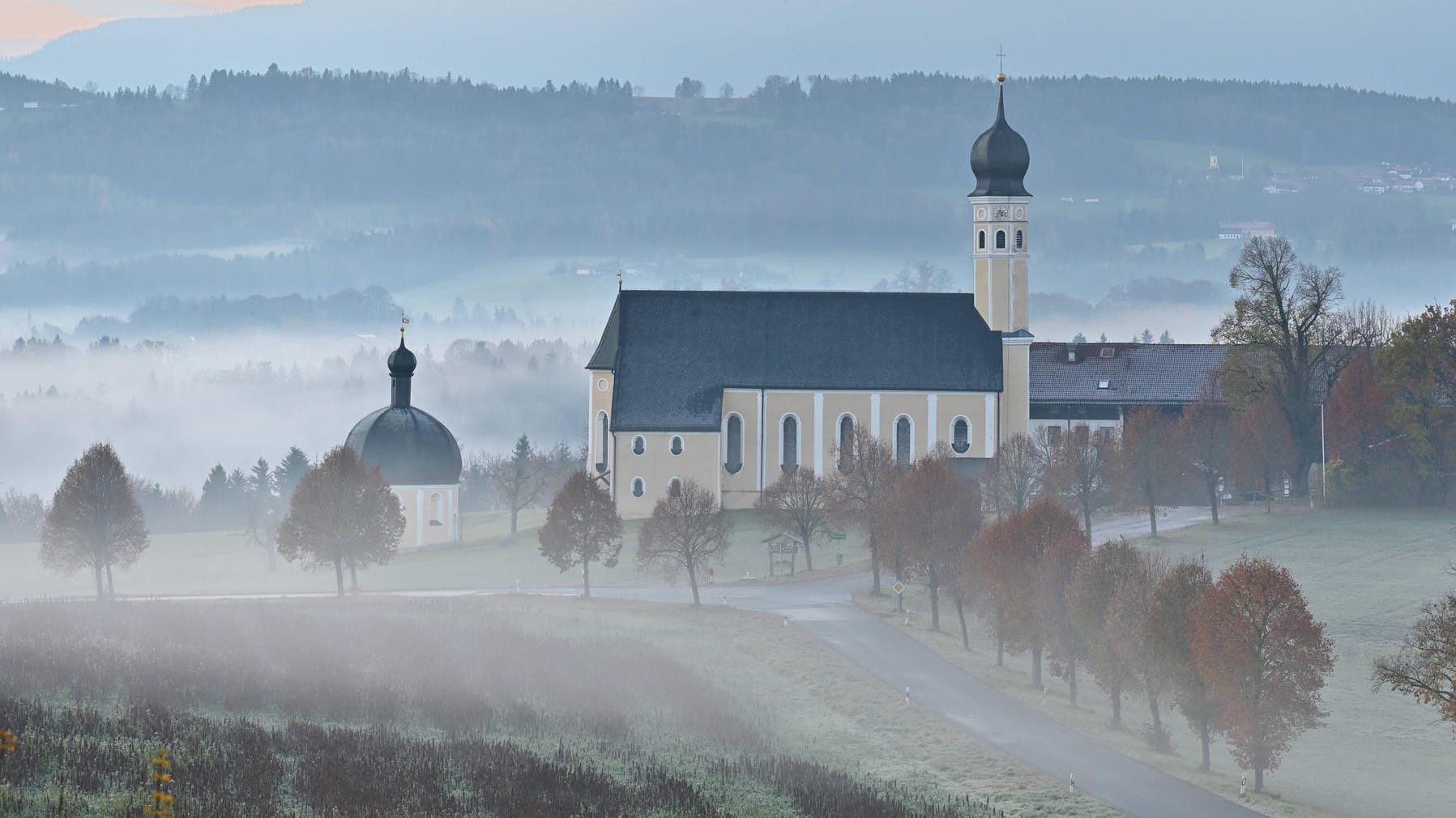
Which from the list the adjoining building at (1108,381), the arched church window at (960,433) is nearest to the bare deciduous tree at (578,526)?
the arched church window at (960,433)

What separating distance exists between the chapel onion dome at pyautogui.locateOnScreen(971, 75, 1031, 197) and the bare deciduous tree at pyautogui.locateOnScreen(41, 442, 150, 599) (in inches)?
1762

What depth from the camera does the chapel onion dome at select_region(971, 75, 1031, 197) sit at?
103562mm

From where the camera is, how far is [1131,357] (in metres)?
107

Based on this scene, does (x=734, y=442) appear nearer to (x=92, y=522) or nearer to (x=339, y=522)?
(x=339, y=522)

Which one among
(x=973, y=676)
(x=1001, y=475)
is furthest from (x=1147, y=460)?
(x=973, y=676)

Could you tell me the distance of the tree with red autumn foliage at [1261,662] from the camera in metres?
47.8

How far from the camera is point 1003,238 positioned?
10400 centimetres

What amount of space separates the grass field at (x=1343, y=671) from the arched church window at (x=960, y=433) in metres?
15.5

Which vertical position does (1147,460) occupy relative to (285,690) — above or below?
above

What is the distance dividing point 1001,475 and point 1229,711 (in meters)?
40.0

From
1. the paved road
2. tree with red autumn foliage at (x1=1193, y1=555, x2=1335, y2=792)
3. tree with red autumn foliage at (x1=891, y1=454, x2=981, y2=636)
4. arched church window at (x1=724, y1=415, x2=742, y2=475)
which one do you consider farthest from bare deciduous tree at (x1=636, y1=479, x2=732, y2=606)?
tree with red autumn foliage at (x1=1193, y1=555, x2=1335, y2=792)

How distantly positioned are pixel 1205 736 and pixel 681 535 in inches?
1136

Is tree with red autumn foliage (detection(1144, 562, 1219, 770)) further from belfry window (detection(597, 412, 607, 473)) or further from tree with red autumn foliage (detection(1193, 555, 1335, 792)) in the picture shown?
belfry window (detection(597, 412, 607, 473))

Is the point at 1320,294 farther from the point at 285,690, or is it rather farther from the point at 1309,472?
the point at 285,690
